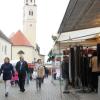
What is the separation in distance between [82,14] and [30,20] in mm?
116792

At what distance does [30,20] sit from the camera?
436ft

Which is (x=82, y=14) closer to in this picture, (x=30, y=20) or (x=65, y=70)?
(x=65, y=70)

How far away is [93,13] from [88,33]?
663 mm

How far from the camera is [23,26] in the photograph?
5212 inches

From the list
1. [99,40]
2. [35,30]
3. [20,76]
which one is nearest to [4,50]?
[35,30]

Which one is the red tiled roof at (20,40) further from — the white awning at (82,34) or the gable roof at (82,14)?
the white awning at (82,34)

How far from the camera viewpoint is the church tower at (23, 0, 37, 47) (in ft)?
427

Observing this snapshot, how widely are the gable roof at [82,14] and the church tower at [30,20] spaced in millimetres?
109821

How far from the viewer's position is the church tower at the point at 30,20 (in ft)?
427

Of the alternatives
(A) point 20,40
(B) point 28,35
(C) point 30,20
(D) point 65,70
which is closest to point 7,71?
(D) point 65,70

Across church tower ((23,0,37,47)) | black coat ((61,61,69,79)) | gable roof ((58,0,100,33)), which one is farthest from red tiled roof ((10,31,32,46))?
gable roof ((58,0,100,33))

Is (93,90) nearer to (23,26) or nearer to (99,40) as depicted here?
(99,40)

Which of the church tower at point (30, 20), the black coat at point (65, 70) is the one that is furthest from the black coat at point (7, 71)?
the church tower at point (30, 20)

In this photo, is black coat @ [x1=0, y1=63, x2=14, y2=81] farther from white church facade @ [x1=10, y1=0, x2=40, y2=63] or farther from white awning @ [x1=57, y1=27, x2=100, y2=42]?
white church facade @ [x1=10, y1=0, x2=40, y2=63]
